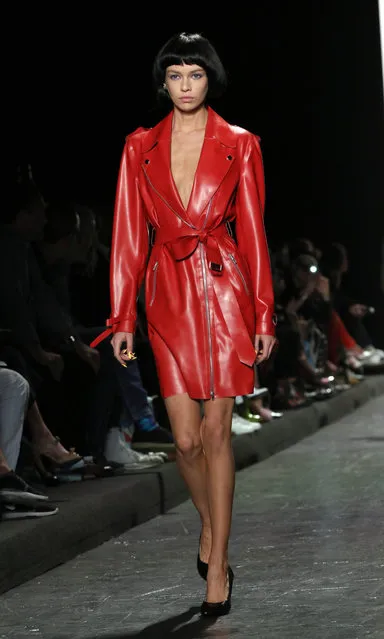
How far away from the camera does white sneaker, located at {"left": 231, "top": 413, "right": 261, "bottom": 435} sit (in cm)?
942

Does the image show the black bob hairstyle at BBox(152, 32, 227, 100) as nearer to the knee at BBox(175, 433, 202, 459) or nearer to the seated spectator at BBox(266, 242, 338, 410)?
the knee at BBox(175, 433, 202, 459)

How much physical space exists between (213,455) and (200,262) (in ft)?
1.87

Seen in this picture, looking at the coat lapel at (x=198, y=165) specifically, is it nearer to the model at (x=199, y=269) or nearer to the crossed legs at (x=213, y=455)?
the model at (x=199, y=269)

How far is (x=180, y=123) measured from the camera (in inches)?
191

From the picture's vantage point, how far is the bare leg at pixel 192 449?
4723 mm

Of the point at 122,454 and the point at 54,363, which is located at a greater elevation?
the point at 54,363

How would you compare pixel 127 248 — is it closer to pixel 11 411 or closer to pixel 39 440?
pixel 11 411

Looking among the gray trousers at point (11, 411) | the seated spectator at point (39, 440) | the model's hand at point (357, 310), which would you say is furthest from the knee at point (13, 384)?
the model's hand at point (357, 310)

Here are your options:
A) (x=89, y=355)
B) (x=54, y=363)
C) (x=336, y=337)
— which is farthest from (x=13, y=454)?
(x=336, y=337)

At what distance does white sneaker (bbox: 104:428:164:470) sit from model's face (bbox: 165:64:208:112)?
3.06 metres

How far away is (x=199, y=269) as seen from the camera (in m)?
4.71

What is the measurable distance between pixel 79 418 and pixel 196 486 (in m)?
2.77

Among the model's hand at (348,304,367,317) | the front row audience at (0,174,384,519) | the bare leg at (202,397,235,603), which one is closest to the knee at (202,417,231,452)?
the bare leg at (202,397,235,603)

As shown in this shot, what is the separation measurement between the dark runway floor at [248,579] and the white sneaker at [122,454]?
433mm
